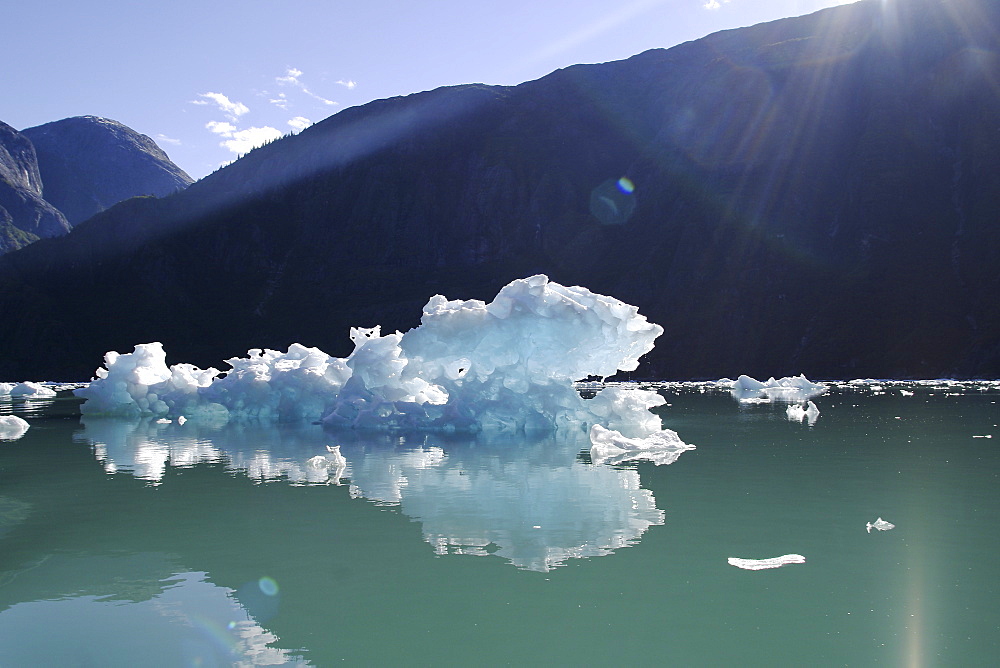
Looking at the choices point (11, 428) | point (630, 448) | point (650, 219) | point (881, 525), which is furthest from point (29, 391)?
point (650, 219)

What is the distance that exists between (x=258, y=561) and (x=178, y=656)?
3.00m

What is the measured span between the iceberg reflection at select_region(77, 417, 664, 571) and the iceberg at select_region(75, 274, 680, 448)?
109 centimetres

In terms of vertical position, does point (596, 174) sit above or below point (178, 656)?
above

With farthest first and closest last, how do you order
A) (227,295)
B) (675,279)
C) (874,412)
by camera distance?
(227,295), (675,279), (874,412)

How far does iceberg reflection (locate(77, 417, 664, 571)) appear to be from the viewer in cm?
1072

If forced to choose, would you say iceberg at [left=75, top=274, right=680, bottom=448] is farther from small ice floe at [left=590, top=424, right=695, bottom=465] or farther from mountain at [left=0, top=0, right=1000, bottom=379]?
mountain at [left=0, top=0, right=1000, bottom=379]

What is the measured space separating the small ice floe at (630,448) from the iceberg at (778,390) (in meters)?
28.2

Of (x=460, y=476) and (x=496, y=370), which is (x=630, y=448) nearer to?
(x=460, y=476)

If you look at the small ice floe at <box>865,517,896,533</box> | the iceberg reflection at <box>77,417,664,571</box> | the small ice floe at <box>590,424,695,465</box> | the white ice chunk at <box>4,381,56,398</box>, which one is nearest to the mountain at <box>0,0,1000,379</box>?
the white ice chunk at <box>4,381,56,398</box>

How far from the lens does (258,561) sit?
31.7ft

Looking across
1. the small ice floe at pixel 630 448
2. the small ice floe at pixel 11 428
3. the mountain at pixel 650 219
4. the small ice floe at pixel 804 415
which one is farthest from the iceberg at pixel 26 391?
the small ice floe at pixel 804 415

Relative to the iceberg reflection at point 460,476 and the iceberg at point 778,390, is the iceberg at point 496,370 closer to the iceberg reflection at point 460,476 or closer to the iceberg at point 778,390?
the iceberg reflection at point 460,476

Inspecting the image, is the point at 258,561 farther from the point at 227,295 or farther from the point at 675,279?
the point at 227,295

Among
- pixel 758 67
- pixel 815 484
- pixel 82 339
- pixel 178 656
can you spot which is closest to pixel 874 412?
pixel 815 484
